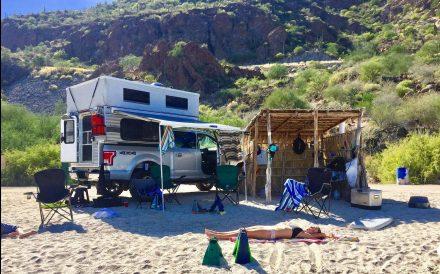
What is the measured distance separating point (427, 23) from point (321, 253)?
56.5 meters

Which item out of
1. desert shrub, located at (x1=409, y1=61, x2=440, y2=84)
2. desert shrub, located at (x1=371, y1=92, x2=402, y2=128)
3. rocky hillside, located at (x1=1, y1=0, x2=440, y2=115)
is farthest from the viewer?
rocky hillside, located at (x1=1, y1=0, x2=440, y2=115)

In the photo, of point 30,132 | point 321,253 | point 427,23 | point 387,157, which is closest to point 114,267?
point 321,253

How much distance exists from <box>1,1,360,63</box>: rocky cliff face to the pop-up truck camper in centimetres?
5348

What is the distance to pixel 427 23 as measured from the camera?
5412 centimetres

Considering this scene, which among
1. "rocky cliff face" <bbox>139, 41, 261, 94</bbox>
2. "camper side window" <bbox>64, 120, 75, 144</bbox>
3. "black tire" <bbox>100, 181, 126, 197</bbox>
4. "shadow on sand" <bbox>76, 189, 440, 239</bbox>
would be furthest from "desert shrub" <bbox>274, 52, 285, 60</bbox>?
"black tire" <bbox>100, 181, 126, 197</bbox>

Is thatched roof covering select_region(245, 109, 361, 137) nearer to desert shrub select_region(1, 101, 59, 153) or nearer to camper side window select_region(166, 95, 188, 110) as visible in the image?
camper side window select_region(166, 95, 188, 110)

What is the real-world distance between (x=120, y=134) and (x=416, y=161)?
10493 mm

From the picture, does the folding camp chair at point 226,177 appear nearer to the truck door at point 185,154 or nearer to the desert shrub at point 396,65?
the truck door at point 185,154

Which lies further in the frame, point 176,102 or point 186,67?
point 186,67

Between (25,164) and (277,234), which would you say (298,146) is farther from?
(25,164)

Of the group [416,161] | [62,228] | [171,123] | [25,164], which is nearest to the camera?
[62,228]

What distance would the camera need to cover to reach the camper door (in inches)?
391

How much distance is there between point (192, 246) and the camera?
18.9 feet

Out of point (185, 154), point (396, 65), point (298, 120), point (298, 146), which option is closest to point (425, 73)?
point (396, 65)
